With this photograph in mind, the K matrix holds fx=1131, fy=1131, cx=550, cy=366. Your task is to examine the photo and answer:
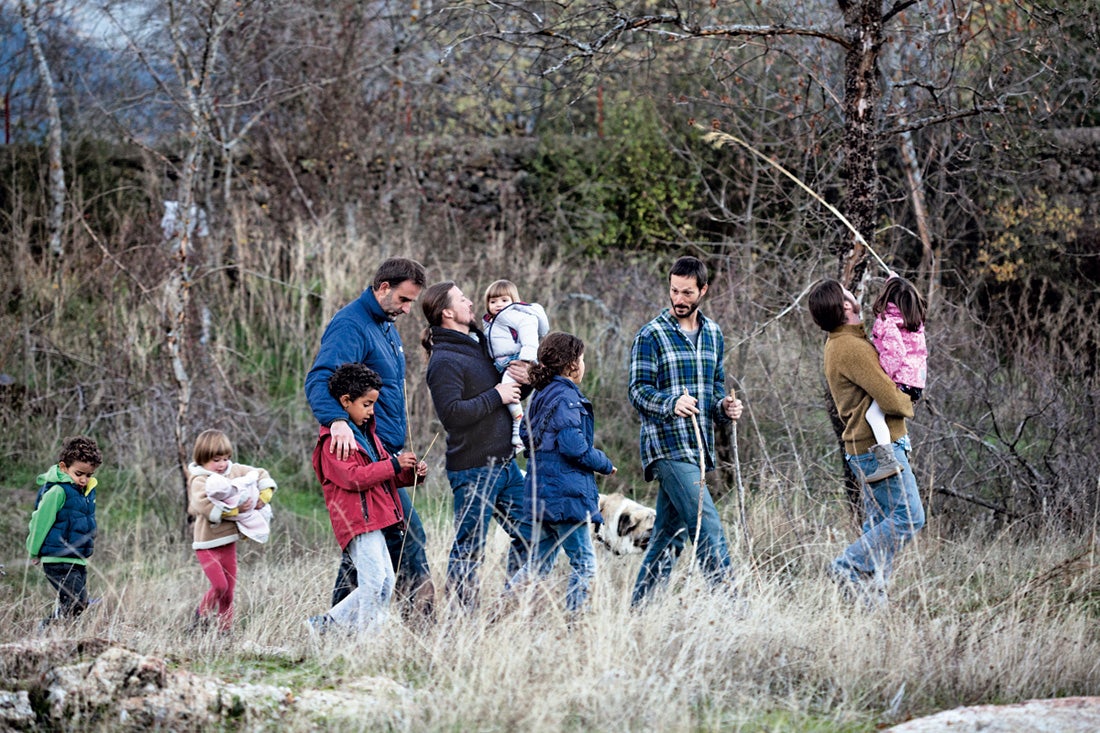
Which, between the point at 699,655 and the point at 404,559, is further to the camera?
the point at 404,559

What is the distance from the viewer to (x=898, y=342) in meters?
4.99

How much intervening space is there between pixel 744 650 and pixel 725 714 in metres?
0.52

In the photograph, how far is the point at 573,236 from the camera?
13.6 meters

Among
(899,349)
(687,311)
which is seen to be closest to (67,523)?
(687,311)

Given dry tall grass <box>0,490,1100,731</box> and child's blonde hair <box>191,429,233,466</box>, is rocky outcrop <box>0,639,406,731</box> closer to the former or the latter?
dry tall grass <box>0,490,1100,731</box>

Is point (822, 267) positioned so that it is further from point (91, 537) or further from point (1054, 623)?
point (91, 537)

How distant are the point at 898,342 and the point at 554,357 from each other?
4.99ft

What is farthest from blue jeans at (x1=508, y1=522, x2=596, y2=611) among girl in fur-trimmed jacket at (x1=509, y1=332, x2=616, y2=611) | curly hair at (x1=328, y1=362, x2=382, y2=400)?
curly hair at (x1=328, y1=362, x2=382, y2=400)

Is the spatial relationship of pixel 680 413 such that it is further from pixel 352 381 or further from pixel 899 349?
pixel 352 381

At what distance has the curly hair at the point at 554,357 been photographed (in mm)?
4938

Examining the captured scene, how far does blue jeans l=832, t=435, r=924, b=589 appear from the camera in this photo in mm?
4898

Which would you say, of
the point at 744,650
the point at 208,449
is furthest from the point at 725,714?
the point at 208,449

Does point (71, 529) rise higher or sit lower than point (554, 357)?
lower

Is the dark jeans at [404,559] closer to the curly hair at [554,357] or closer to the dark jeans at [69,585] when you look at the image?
the curly hair at [554,357]
